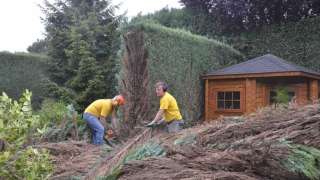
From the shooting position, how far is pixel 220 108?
15914mm

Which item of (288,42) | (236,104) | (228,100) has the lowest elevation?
(236,104)

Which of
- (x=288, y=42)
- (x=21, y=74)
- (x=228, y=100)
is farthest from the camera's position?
(x=21, y=74)

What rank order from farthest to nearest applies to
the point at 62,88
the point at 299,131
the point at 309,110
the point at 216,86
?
1. the point at 62,88
2. the point at 216,86
3. the point at 309,110
4. the point at 299,131

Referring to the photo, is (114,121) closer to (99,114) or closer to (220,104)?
(99,114)

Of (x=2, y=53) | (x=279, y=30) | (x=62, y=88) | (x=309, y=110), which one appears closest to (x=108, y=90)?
(x=62, y=88)

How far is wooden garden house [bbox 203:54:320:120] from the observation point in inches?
595

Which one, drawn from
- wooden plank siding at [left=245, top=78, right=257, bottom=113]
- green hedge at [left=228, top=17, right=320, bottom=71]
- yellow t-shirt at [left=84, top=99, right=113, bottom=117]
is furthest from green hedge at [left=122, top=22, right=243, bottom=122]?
green hedge at [left=228, top=17, right=320, bottom=71]

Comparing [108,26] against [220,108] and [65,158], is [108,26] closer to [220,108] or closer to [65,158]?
[220,108]

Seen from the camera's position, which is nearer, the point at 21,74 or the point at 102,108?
the point at 102,108

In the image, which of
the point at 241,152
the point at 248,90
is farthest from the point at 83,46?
the point at 241,152

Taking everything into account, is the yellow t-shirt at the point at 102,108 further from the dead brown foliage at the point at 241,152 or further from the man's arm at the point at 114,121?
the dead brown foliage at the point at 241,152

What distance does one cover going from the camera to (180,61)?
1445 centimetres

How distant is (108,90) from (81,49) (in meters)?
1.81

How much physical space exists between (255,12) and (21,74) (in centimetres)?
1040
